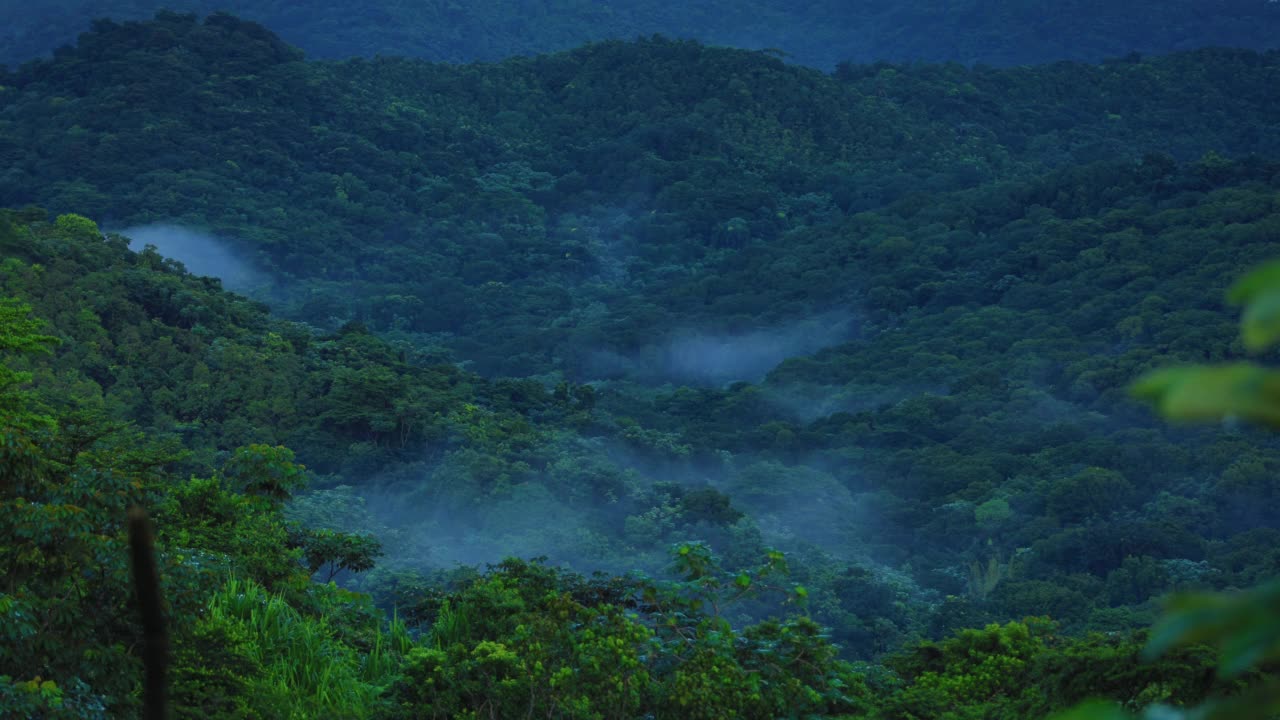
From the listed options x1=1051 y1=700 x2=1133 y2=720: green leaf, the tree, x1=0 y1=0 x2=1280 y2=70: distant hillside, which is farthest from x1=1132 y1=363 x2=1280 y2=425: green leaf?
x1=0 y1=0 x2=1280 y2=70: distant hillside

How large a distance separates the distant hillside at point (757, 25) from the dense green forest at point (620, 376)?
1079 cm

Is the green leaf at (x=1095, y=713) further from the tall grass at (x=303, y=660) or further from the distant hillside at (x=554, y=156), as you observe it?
the distant hillside at (x=554, y=156)

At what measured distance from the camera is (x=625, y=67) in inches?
2606

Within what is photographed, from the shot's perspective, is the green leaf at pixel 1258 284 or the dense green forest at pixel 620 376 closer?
the green leaf at pixel 1258 284

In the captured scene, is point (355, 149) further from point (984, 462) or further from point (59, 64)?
point (984, 462)

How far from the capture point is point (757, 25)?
8862cm

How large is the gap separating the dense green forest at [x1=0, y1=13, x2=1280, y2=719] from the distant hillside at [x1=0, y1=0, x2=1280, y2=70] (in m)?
10.8

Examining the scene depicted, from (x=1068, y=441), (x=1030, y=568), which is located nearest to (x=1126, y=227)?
(x=1068, y=441)

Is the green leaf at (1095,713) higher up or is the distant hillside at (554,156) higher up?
the distant hillside at (554,156)

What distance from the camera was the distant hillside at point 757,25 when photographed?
2859 inches

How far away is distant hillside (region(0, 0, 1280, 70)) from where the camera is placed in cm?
7262

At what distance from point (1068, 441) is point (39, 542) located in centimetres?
2927

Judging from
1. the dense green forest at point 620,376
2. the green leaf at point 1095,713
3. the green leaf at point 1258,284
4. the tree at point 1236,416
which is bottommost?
the green leaf at point 1095,713

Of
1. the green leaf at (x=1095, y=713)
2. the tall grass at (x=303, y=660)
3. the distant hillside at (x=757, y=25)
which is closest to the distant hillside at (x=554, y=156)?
the distant hillside at (x=757, y=25)
